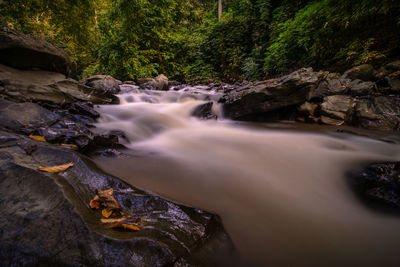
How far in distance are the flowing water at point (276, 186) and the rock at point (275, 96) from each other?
1.03 m

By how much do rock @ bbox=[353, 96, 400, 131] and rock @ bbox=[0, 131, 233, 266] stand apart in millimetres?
4959

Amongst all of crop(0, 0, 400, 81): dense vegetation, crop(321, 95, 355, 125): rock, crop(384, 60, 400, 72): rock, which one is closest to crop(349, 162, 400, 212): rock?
crop(321, 95, 355, 125): rock

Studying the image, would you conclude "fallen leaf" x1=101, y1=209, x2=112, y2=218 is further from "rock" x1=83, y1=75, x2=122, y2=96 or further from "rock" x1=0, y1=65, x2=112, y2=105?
"rock" x1=83, y1=75, x2=122, y2=96

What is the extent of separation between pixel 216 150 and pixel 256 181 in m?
1.13

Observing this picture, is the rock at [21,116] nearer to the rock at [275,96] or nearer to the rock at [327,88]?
the rock at [275,96]

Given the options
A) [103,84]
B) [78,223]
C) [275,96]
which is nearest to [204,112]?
[275,96]

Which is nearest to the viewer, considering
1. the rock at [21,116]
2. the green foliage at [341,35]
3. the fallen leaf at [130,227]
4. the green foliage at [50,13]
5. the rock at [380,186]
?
the fallen leaf at [130,227]

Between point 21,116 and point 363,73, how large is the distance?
8.30m

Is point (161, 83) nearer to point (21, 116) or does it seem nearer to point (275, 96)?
point (275, 96)

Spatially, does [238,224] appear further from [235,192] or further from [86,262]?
[86,262]

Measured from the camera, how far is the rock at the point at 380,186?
5.41 ft

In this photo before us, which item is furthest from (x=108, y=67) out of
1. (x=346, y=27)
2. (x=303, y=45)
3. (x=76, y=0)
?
(x=346, y=27)

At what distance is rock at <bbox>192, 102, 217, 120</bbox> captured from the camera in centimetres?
574

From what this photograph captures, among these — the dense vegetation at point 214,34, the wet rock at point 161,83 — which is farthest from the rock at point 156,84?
the dense vegetation at point 214,34
